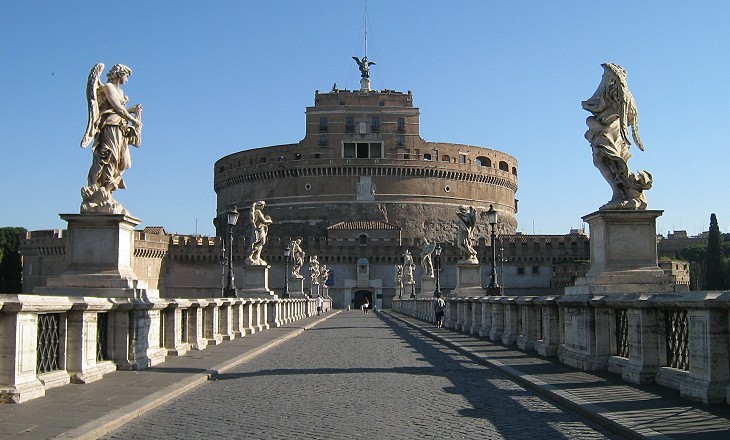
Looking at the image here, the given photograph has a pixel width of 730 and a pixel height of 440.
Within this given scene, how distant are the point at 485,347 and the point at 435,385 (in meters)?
6.36

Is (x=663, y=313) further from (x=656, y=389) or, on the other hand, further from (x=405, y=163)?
(x=405, y=163)

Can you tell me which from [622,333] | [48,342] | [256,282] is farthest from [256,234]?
[48,342]

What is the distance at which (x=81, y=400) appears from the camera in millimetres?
8164

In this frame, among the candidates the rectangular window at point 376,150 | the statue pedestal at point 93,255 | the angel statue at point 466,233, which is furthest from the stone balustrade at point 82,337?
the rectangular window at point 376,150

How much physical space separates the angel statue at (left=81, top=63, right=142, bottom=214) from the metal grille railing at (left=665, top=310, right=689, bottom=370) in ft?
23.1

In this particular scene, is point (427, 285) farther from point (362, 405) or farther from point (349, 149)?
point (349, 149)

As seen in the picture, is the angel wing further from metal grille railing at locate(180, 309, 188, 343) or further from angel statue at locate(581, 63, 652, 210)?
angel statue at locate(581, 63, 652, 210)

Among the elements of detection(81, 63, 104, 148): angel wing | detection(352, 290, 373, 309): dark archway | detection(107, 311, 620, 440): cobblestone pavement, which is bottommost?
detection(352, 290, 373, 309): dark archway

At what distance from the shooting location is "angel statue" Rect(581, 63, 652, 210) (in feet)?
38.9

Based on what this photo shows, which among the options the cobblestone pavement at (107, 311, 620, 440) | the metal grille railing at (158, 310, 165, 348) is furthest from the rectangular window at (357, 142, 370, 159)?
the metal grille railing at (158, 310, 165, 348)

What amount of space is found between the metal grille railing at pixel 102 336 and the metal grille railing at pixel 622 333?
6.19 metres

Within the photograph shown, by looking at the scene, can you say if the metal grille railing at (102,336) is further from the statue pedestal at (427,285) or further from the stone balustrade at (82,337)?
the statue pedestal at (427,285)

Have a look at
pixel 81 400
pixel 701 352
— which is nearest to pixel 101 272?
pixel 81 400

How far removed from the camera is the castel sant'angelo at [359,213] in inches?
3607
